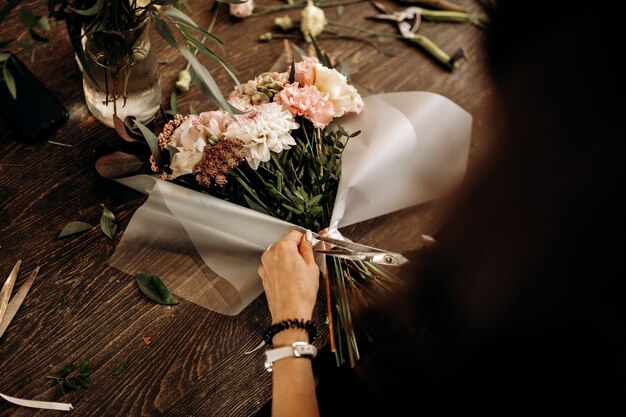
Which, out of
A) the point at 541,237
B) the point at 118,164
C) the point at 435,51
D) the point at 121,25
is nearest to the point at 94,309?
the point at 118,164

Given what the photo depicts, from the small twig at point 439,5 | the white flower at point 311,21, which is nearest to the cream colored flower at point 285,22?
the white flower at point 311,21

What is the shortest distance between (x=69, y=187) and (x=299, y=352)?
1.81 feet

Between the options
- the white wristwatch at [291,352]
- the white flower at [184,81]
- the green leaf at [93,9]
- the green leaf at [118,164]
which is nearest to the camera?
the green leaf at [93,9]

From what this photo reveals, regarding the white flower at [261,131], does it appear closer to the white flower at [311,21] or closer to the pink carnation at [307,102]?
the pink carnation at [307,102]

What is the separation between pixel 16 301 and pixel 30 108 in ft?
1.28

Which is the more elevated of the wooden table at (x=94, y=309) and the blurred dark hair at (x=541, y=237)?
the blurred dark hair at (x=541, y=237)

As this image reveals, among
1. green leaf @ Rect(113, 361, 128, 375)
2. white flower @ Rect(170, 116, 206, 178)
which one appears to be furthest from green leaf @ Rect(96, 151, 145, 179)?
green leaf @ Rect(113, 361, 128, 375)

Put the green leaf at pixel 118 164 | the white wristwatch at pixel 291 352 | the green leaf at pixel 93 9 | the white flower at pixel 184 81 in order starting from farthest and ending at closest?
the white flower at pixel 184 81 → the green leaf at pixel 118 164 → the white wristwatch at pixel 291 352 → the green leaf at pixel 93 9

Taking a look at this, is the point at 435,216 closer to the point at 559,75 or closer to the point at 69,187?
the point at 559,75

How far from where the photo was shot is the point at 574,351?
59 cm

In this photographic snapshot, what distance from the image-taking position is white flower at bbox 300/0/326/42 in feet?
3.86

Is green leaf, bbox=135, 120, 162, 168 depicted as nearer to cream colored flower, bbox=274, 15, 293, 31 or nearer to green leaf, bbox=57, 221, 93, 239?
green leaf, bbox=57, 221, 93, 239

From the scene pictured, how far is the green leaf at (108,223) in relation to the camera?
35.8 inches

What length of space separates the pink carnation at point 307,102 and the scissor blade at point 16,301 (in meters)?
0.53
